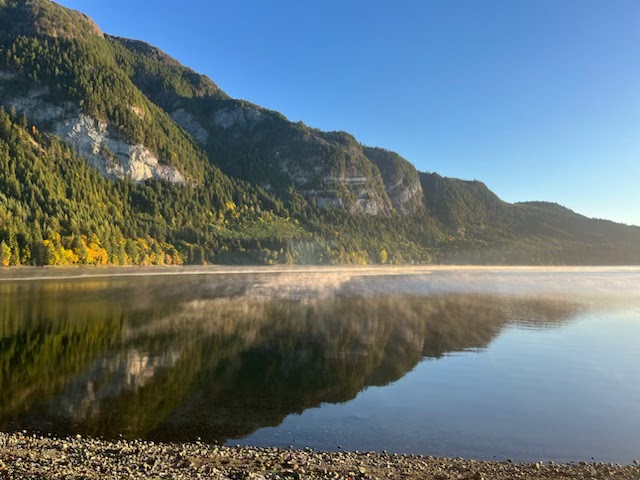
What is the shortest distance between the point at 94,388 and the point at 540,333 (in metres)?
34.8

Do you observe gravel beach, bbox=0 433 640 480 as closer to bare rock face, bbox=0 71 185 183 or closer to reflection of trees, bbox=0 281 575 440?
reflection of trees, bbox=0 281 575 440

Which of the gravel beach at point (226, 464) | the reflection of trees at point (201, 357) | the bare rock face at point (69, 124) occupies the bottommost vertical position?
the reflection of trees at point (201, 357)

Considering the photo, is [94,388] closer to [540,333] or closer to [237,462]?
[237,462]

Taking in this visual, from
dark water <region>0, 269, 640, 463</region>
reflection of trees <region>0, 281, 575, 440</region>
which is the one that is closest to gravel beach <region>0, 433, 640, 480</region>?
dark water <region>0, 269, 640, 463</region>

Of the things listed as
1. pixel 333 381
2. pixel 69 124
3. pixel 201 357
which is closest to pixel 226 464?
pixel 333 381

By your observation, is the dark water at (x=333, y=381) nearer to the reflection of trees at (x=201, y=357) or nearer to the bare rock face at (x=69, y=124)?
the reflection of trees at (x=201, y=357)

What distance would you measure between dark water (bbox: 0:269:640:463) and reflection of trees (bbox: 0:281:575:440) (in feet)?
0.39

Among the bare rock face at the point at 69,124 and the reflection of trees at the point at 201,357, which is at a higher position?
the bare rock face at the point at 69,124

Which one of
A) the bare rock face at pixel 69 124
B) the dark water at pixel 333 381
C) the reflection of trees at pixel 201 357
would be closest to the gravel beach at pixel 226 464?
the dark water at pixel 333 381

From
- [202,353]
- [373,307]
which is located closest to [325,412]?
[202,353]

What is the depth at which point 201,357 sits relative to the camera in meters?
28.0

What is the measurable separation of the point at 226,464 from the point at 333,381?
11137 mm

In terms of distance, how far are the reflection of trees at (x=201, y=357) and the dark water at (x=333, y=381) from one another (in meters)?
0.12

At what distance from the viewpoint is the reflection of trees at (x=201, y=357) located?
1817cm
